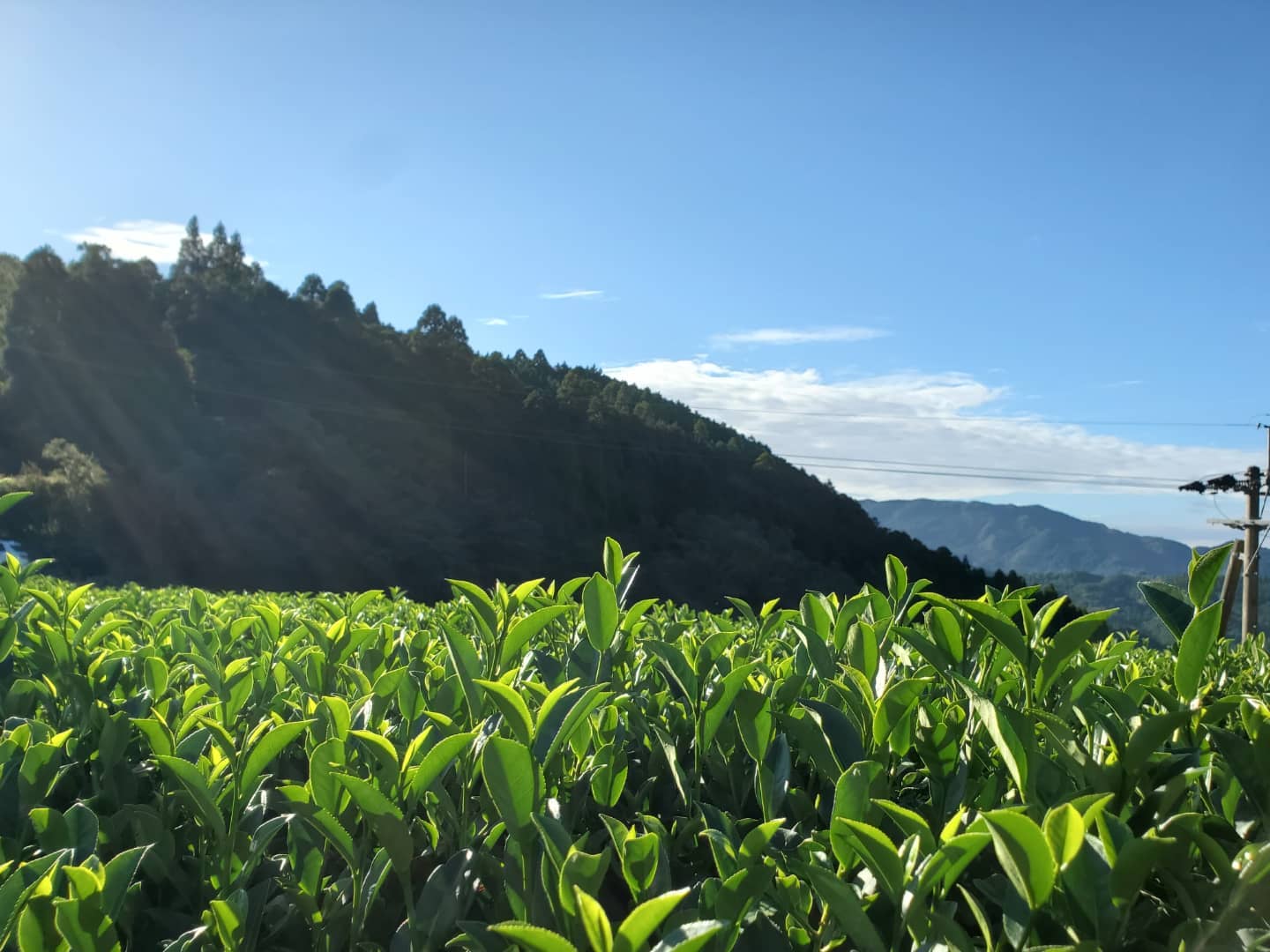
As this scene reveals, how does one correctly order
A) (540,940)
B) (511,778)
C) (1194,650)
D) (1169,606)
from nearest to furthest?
(540,940) < (511,778) < (1194,650) < (1169,606)

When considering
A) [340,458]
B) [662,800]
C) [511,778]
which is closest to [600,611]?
[662,800]

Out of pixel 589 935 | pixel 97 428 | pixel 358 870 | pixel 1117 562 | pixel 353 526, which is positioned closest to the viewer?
pixel 589 935

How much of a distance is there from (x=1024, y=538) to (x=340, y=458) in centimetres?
16214

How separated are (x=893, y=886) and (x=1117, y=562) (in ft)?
525

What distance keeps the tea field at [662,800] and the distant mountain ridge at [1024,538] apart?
5693 inches

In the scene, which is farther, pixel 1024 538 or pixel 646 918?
pixel 1024 538

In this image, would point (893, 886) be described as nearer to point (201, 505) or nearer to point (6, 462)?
point (201, 505)

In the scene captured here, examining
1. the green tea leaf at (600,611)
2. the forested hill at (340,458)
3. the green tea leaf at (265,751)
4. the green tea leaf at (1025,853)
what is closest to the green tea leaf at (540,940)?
the green tea leaf at (1025,853)

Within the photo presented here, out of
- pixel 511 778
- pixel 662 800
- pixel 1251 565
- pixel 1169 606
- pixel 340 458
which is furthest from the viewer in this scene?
pixel 340 458

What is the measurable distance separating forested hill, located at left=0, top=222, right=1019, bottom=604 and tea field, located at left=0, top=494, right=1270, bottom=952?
1169 inches

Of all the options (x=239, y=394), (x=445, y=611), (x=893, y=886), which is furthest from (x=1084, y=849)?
(x=239, y=394)

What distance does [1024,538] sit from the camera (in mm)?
174125

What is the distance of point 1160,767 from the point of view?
2.79 ft

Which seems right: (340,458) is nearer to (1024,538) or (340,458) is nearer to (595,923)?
(595,923)
